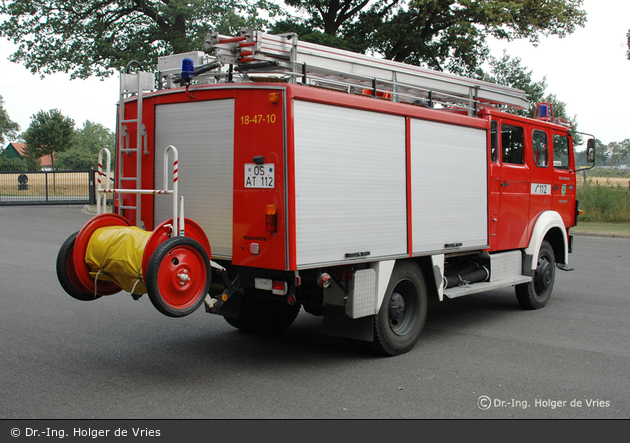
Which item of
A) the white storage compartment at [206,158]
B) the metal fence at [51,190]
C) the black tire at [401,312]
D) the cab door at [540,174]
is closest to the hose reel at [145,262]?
the white storage compartment at [206,158]

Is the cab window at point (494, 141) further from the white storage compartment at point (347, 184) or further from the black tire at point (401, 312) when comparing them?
the black tire at point (401, 312)

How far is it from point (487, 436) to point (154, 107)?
Result: 4317mm

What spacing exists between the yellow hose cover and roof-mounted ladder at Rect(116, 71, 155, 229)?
3.20 feet

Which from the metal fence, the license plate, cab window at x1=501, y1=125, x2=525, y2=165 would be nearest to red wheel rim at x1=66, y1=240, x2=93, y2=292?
the license plate

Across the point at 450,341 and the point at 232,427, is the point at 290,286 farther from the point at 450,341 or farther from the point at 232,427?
the point at 450,341

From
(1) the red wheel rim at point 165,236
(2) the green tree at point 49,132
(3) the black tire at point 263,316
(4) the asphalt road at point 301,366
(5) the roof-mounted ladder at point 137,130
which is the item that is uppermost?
(2) the green tree at point 49,132

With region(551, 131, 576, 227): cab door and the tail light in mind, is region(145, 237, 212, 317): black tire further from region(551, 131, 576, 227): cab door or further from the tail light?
region(551, 131, 576, 227): cab door

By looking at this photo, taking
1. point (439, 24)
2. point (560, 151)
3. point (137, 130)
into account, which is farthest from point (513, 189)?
point (439, 24)

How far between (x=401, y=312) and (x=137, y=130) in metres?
3.33

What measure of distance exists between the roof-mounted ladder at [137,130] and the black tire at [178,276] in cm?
145

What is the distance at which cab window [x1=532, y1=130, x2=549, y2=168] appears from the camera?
8.67 meters

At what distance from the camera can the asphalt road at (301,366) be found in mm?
4645

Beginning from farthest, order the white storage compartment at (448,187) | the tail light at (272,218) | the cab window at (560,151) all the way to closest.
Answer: the cab window at (560,151) → the white storage compartment at (448,187) → the tail light at (272,218)

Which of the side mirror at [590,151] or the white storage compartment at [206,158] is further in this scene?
the side mirror at [590,151]
